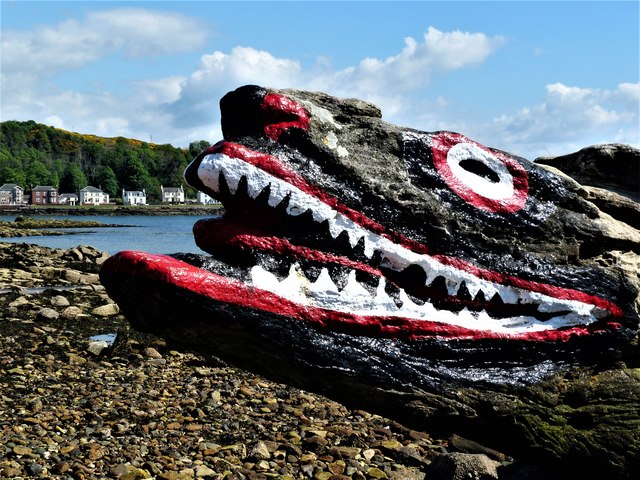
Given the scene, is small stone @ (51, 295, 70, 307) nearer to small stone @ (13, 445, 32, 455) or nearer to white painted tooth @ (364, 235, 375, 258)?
small stone @ (13, 445, 32, 455)

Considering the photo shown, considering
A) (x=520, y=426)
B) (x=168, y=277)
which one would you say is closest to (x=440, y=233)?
(x=520, y=426)

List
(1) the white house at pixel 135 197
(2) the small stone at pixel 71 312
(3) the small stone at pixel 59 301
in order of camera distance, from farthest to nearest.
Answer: (1) the white house at pixel 135 197 < (3) the small stone at pixel 59 301 < (2) the small stone at pixel 71 312

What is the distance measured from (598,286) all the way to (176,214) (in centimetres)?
11564

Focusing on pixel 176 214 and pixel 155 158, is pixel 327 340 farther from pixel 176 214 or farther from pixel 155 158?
pixel 155 158

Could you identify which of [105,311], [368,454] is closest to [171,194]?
[105,311]

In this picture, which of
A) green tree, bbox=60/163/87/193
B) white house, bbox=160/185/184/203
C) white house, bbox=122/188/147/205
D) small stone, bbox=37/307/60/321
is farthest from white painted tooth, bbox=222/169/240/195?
white house, bbox=160/185/184/203

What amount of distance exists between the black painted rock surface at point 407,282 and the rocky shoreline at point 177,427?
31.0 inches

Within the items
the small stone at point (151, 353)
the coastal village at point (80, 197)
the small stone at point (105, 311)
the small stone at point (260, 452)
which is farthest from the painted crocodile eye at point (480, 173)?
the coastal village at point (80, 197)

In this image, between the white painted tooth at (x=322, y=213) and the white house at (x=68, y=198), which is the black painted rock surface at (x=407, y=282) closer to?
the white painted tooth at (x=322, y=213)

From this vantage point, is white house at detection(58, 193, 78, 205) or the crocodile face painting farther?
white house at detection(58, 193, 78, 205)

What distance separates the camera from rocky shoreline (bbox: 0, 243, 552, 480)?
7.59 meters

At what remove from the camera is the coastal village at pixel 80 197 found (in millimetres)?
116188

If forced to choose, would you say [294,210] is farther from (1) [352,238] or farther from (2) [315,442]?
(2) [315,442]

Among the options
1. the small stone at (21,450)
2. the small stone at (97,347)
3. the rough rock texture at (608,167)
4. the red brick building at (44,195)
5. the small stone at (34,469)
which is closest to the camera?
the rough rock texture at (608,167)
